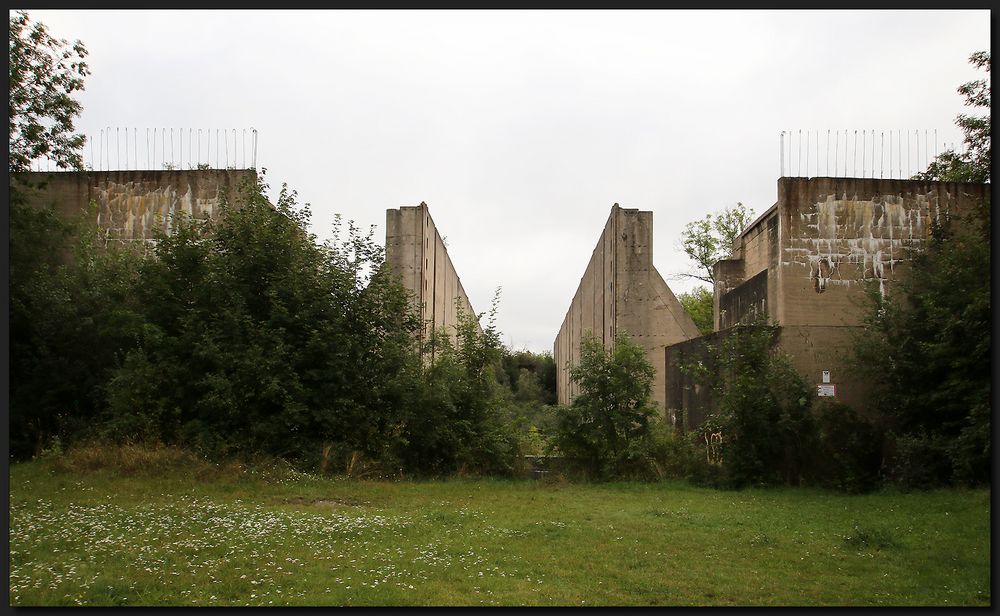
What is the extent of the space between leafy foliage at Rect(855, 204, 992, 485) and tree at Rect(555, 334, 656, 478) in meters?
4.47

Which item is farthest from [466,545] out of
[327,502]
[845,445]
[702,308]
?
[702,308]

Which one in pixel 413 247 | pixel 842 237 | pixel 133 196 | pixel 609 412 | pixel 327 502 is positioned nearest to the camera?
pixel 327 502

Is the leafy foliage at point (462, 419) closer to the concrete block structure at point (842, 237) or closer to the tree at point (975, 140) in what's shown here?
the concrete block structure at point (842, 237)

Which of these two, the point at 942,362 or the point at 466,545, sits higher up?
the point at 942,362

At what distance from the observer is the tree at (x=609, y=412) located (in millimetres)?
16484

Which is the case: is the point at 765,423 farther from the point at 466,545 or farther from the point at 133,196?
the point at 133,196

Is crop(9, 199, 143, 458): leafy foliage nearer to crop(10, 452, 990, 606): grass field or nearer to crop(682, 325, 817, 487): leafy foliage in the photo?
crop(10, 452, 990, 606): grass field

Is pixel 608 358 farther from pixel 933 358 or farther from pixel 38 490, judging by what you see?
pixel 38 490

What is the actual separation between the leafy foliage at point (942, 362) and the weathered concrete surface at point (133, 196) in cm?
1611

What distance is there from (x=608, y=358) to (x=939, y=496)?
672 cm

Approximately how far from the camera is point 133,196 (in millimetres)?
20266

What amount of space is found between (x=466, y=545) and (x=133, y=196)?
15.7m

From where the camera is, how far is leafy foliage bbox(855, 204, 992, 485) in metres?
13.7

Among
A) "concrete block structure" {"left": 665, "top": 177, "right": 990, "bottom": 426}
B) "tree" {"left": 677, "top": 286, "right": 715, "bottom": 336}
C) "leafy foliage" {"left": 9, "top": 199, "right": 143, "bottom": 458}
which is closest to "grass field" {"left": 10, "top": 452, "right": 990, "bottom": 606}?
"leafy foliage" {"left": 9, "top": 199, "right": 143, "bottom": 458}
